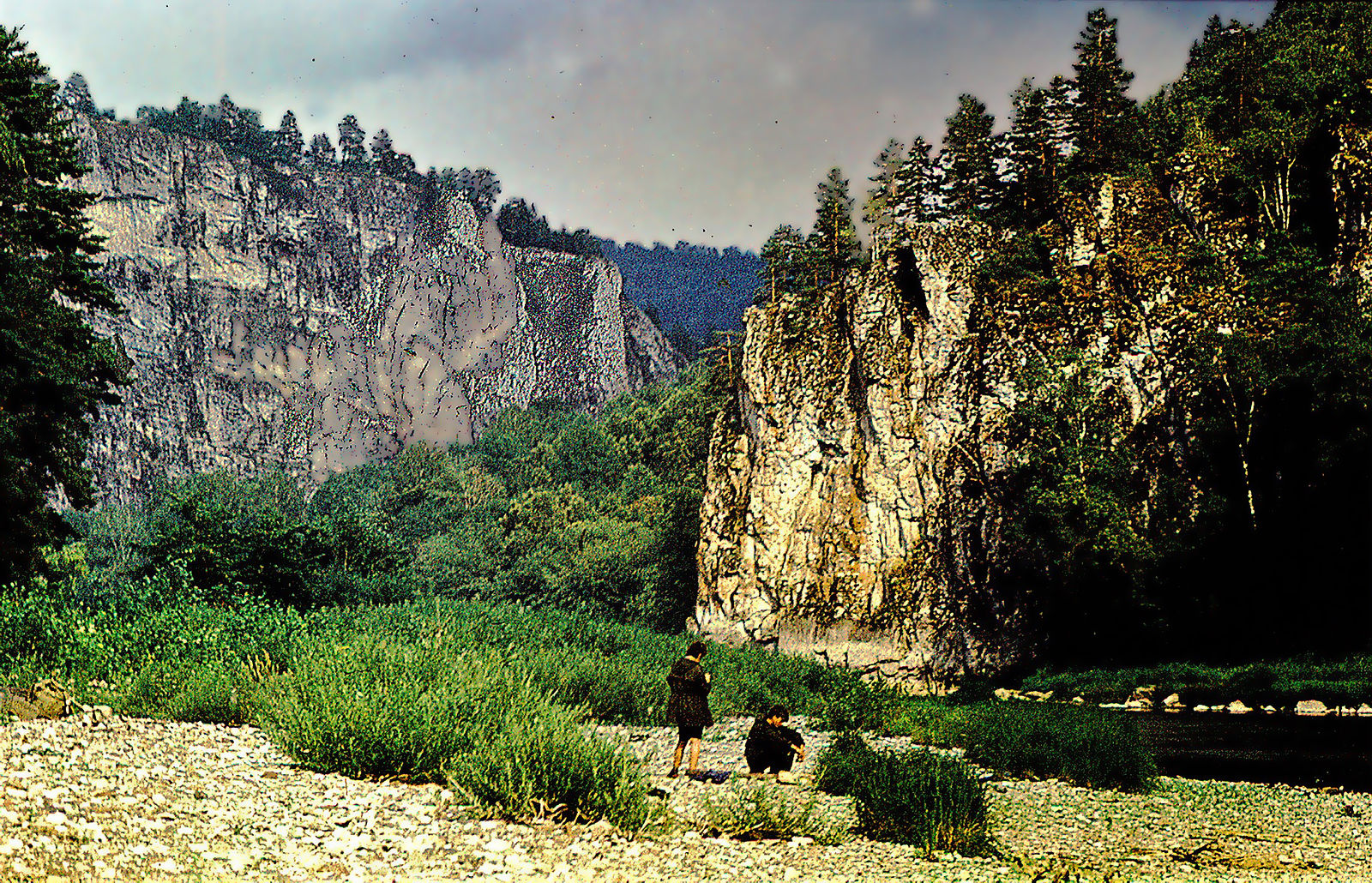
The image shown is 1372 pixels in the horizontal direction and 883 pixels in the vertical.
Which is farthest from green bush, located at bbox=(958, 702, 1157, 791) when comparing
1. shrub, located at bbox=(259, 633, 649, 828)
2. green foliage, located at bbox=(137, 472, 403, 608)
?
green foliage, located at bbox=(137, 472, 403, 608)

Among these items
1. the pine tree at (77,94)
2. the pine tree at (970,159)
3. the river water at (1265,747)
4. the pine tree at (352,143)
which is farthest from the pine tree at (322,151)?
the river water at (1265,747)

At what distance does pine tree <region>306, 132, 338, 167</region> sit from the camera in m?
159

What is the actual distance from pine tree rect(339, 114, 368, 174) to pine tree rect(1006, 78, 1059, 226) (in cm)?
13713

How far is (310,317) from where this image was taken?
134875 mm

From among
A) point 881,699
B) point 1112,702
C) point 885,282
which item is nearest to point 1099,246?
point 885,282

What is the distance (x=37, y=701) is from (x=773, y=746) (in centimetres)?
868

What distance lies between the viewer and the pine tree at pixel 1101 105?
46.1 meters

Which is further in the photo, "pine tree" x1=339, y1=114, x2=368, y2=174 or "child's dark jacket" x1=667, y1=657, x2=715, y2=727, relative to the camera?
"pine tree" x1=339, y1=114, x2=368, y2=174

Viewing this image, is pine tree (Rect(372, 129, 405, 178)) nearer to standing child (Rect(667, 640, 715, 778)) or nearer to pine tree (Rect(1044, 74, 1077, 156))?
pine tree (Rect(1044, 74, 1077, 156))

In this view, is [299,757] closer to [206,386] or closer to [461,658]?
[461,658]

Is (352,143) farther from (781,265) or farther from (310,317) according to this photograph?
(781,265)

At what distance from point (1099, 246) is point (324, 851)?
4167 centimetres

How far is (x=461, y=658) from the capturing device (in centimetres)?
1477

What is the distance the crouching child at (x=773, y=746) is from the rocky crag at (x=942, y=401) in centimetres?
2692
